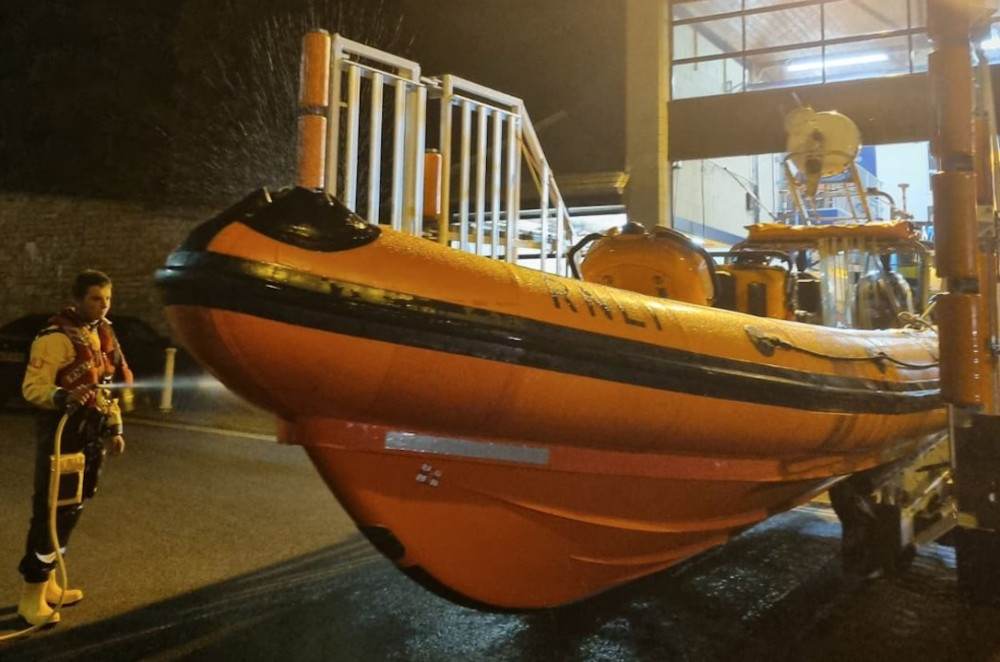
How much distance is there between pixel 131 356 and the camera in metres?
11.5

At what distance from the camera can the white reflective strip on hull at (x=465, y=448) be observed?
2.48m

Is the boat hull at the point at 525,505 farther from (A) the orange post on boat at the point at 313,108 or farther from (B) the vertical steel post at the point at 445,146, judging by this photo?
(B) the vertical steel post at the point at 445,146

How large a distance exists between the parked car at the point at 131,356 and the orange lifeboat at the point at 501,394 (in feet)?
28.8

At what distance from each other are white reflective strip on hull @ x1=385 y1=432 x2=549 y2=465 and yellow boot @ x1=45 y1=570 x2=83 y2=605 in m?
1.82

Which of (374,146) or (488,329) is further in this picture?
(374,146)

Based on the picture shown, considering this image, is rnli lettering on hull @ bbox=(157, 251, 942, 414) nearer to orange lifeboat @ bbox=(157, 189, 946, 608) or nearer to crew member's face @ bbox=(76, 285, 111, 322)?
orange lifeboat @ bbox=(157, 189, 946, 608)

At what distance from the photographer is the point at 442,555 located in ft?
8.67

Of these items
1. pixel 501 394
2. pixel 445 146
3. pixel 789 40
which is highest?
pixel 789 40

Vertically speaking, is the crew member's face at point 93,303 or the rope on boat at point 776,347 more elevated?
the crew member's face at point 93,303

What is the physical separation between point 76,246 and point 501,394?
16.5 meters

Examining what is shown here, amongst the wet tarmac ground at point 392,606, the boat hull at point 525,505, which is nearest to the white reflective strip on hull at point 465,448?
the boat hull at point 525,505

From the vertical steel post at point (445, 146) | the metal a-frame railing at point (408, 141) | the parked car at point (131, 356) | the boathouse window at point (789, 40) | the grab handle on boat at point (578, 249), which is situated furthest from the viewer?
the boathouse window at point (789, 40)

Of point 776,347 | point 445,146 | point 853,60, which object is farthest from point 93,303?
point 853,60

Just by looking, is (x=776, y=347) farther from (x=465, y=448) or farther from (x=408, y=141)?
(x=408, y=141)
